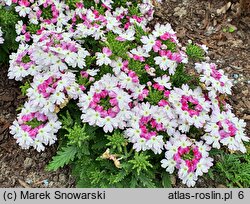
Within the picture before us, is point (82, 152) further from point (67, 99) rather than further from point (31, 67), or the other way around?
point (31, 67)

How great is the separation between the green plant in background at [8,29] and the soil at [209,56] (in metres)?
0.31

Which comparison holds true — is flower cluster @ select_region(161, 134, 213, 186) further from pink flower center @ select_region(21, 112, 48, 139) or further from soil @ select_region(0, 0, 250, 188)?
pink flower center @ select_region(21, 112, 48, 139)

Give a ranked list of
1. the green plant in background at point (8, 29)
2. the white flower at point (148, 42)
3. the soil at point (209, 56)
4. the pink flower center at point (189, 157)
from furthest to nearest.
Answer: the green plant in background at point (8, 29)
the soil at point (209, 56)
the white flower at point (148, 42)
the pink flower center at point (189, 157)

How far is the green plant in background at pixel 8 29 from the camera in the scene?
4.27 metres

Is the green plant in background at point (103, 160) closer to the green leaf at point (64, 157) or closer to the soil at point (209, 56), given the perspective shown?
the green leaf at point (64, 157)

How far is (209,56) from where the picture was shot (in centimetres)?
516

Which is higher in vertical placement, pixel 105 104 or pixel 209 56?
pixel 209 56

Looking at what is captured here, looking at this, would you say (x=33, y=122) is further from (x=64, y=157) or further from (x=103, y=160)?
(x=103, y=160)

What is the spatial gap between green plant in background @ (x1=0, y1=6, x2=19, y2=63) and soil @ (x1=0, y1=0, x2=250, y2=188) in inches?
12.2

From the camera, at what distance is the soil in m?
4.16

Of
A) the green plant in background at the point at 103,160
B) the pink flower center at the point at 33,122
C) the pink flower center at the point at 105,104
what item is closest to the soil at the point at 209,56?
the green plant in background at the point at 103,160

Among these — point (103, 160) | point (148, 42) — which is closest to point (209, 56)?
point (148, 42)

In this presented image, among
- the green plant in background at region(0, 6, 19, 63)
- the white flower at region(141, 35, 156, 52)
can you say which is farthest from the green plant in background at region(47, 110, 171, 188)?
the green plant in background at region(0, 6, 19, 63)

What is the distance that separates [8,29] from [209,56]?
2252 millimetres
